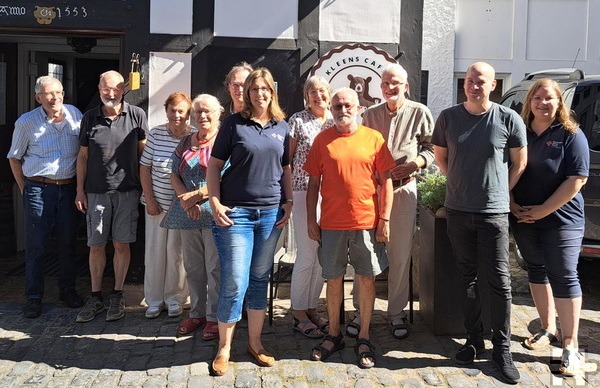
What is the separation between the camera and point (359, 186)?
389 cm

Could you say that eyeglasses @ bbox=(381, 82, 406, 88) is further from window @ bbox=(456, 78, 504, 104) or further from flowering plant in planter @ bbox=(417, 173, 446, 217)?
window @ bbox=(456, 78, 504, 104)

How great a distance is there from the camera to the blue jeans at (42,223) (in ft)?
16.1

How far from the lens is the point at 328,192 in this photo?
12.9ft

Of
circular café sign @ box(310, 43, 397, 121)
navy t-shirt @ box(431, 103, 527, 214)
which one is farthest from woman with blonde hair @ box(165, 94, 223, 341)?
navy t-shirt @ box(431, 103, 527, 214)

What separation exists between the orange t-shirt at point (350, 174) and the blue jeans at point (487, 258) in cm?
55

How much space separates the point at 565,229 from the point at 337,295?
4.97 ft

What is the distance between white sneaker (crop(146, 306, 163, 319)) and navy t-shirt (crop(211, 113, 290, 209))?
5.10 ft

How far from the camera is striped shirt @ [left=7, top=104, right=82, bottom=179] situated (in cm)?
484

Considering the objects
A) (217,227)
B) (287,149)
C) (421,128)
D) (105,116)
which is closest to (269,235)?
(217,227)

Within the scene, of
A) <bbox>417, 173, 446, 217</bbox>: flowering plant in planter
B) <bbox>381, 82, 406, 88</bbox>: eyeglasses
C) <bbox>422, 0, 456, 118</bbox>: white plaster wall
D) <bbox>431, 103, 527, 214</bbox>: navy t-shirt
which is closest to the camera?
<bbox>431, 103, 527, 214</bbox>: navy t-shirt

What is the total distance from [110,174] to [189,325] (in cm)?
131

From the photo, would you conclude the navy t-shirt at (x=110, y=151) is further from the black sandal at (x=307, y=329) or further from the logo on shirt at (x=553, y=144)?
the logo on shirt at (x=553, y=144)

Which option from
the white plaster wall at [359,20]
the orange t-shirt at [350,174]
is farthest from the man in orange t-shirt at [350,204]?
the white plaster wall at [359,20]

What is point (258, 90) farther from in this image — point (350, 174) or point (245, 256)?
point (245, 256)
